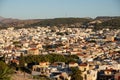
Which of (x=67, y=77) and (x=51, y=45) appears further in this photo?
(x=51, y=45)

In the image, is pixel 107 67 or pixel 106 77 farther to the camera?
pixel 107 67

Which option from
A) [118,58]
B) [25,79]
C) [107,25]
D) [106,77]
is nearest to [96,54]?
[118,58]

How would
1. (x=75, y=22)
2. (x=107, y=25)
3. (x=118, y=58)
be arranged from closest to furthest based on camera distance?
(x=118, y=58), (x=107, y=25), (x=75, y=22)

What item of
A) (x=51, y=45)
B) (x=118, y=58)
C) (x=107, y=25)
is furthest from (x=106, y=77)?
(x=107, y=25)

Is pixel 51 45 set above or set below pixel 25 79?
below

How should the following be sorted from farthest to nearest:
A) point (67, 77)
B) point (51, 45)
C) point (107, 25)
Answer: point (107, 25) → point (51, 45) → point (67, 77)

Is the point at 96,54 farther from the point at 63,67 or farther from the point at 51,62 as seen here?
the point at 63,67

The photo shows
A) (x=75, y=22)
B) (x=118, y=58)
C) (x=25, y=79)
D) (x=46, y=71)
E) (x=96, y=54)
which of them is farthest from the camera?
(x=75, y=22)

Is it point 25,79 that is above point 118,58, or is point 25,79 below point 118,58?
above

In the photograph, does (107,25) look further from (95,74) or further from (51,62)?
(95,74)
